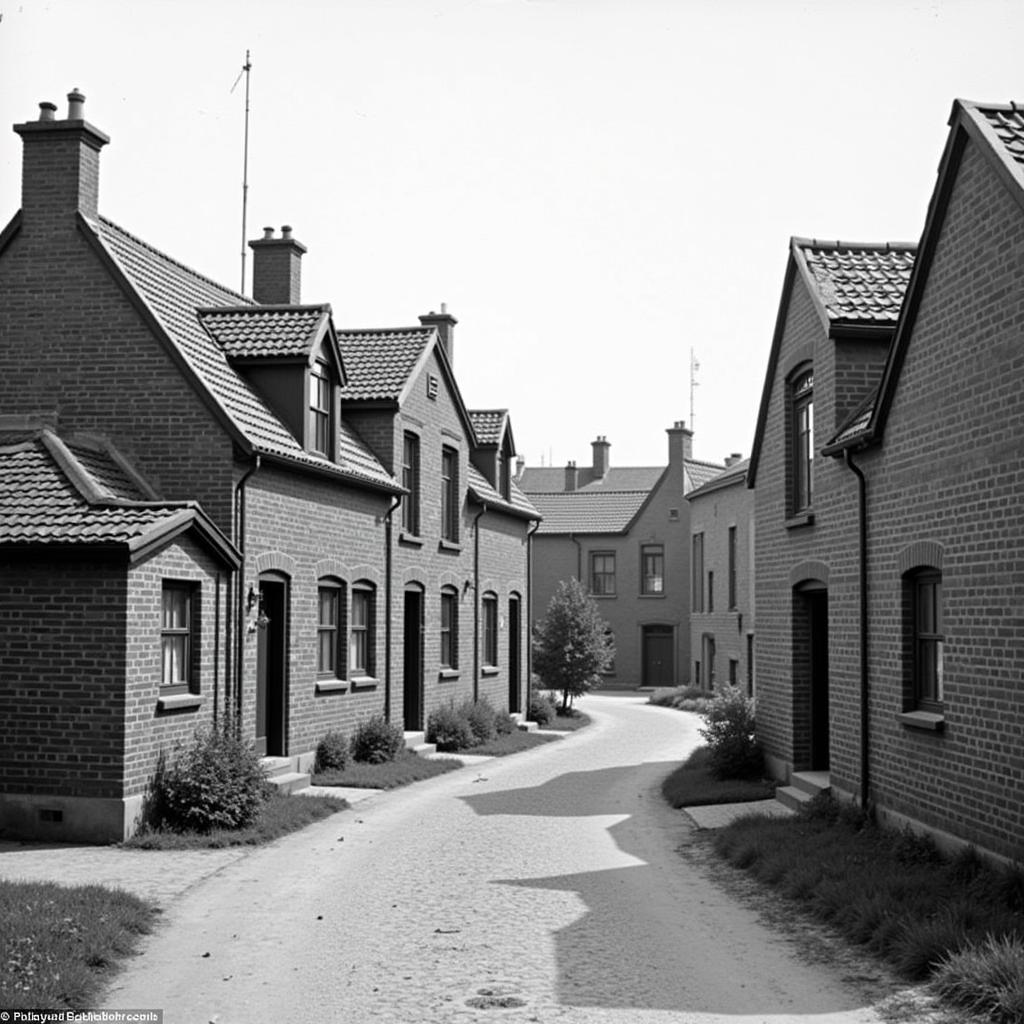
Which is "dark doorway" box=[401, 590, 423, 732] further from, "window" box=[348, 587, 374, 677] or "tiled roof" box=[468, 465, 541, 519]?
"tiled roof" box=[468, 465, 541, 519]

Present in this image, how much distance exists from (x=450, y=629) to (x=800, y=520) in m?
11.8

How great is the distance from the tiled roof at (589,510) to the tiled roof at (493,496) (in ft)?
75.7

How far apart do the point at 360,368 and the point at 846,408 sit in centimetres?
1124

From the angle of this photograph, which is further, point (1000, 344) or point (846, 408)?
point (846, 408)

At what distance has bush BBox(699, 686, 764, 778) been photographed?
19.2 meters

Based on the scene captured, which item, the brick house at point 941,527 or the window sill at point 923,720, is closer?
the brick house at point 941,527

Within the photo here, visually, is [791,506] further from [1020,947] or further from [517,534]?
[517,534]

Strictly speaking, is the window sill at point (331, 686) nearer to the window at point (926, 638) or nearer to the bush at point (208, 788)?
the bush at point (208, 788)

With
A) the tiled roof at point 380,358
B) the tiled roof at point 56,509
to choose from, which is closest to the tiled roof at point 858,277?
the tiled roof at point 56,509

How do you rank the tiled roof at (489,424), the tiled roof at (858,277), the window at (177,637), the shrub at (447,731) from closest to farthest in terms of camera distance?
the window at (177,637)
the tiled roof at (858,277)
the shrub at (447,731)
the tiled roof at (489,424)

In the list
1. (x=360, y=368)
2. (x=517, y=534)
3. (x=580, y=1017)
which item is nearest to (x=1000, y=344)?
(x=580, y=1017)

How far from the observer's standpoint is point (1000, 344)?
1086cm

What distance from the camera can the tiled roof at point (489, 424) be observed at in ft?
104

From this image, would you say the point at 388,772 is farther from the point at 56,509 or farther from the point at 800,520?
the point at 56,509
